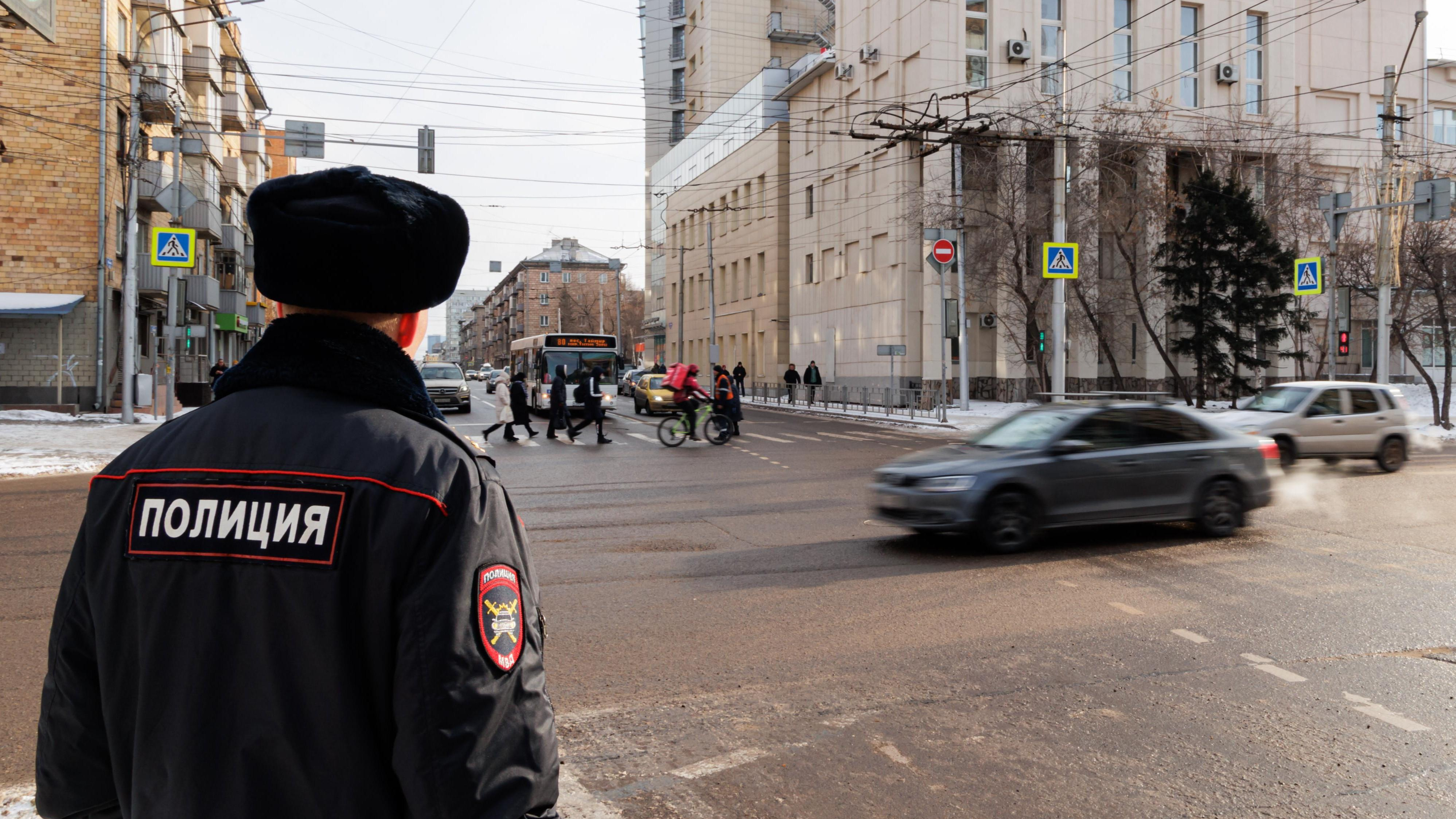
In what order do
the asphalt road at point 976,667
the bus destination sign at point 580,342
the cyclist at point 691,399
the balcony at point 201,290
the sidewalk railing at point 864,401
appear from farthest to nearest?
the balcony at point 201,290
the sidewalk railing at point 864,401
the bus destination sign at point 580,342
the cyclist at point 691,399
the asphalt road at point 976,667

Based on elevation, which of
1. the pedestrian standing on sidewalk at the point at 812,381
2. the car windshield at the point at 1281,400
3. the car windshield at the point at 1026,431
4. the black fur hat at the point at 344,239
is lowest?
the car windshield at the point at 1026,431

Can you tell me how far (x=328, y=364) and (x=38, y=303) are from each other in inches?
1344

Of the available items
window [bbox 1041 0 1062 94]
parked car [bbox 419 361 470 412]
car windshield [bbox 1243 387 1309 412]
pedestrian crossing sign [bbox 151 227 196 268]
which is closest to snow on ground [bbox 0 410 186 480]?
pedestrian crossing sign [bbox 151 227 196 268]

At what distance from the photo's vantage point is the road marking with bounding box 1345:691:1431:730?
16.6 ft

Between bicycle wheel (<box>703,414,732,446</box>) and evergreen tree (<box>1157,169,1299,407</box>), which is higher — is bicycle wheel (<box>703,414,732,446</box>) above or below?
below

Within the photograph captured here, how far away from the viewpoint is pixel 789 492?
47.1 ft

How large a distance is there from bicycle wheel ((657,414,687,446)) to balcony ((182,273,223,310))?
23.8 meters

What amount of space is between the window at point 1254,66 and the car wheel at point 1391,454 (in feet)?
109

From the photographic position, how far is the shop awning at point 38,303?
2977cm

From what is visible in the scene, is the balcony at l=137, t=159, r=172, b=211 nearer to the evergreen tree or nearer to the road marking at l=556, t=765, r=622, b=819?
the road marking at l=556, t=765, r=622, b=819

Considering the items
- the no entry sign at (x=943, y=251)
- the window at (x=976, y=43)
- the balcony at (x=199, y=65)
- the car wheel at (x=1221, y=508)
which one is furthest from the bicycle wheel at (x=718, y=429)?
the balcony at (x=199, y=65)

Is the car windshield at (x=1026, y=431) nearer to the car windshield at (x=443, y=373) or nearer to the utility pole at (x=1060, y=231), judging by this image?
the utility pole at (x=1060, y=231)

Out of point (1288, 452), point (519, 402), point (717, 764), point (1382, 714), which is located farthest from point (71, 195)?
point (1382, 714)

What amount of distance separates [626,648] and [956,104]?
127ft
